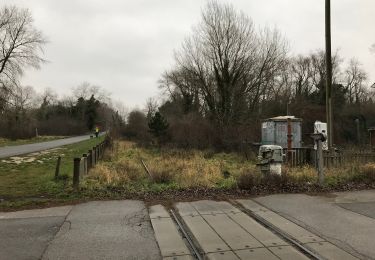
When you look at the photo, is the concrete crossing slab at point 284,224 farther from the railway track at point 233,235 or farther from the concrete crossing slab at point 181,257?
the concrete crossing slab at point 181,257

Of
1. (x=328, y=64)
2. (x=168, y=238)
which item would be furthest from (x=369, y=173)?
(x=168, y=238)

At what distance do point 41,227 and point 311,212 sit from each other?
532cm

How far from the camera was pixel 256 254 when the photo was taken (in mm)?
5684

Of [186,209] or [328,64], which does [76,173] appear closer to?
[186,209]

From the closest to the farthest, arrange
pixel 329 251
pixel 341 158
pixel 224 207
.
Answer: pixel 329 251
pixel 224 207
pixel 341 158

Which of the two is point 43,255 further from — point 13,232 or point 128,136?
point 128,136

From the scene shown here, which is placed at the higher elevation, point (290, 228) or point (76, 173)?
point (76, 173)

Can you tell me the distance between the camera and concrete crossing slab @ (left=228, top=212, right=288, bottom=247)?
6.26 m

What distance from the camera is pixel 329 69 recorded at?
1678 cm

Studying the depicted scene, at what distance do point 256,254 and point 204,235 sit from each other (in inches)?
48.1

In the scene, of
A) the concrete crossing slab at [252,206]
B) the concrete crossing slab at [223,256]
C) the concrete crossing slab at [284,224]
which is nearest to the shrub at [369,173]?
the concrete crossing slab at [252,206]

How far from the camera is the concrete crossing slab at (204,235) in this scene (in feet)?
19.8

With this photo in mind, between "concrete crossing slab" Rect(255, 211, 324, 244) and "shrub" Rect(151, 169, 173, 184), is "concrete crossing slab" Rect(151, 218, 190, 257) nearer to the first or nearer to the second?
"concrete crossing slab" Rect(255, 211, 324, 244)

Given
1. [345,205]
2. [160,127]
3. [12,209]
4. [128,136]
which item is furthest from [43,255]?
[128,136]
